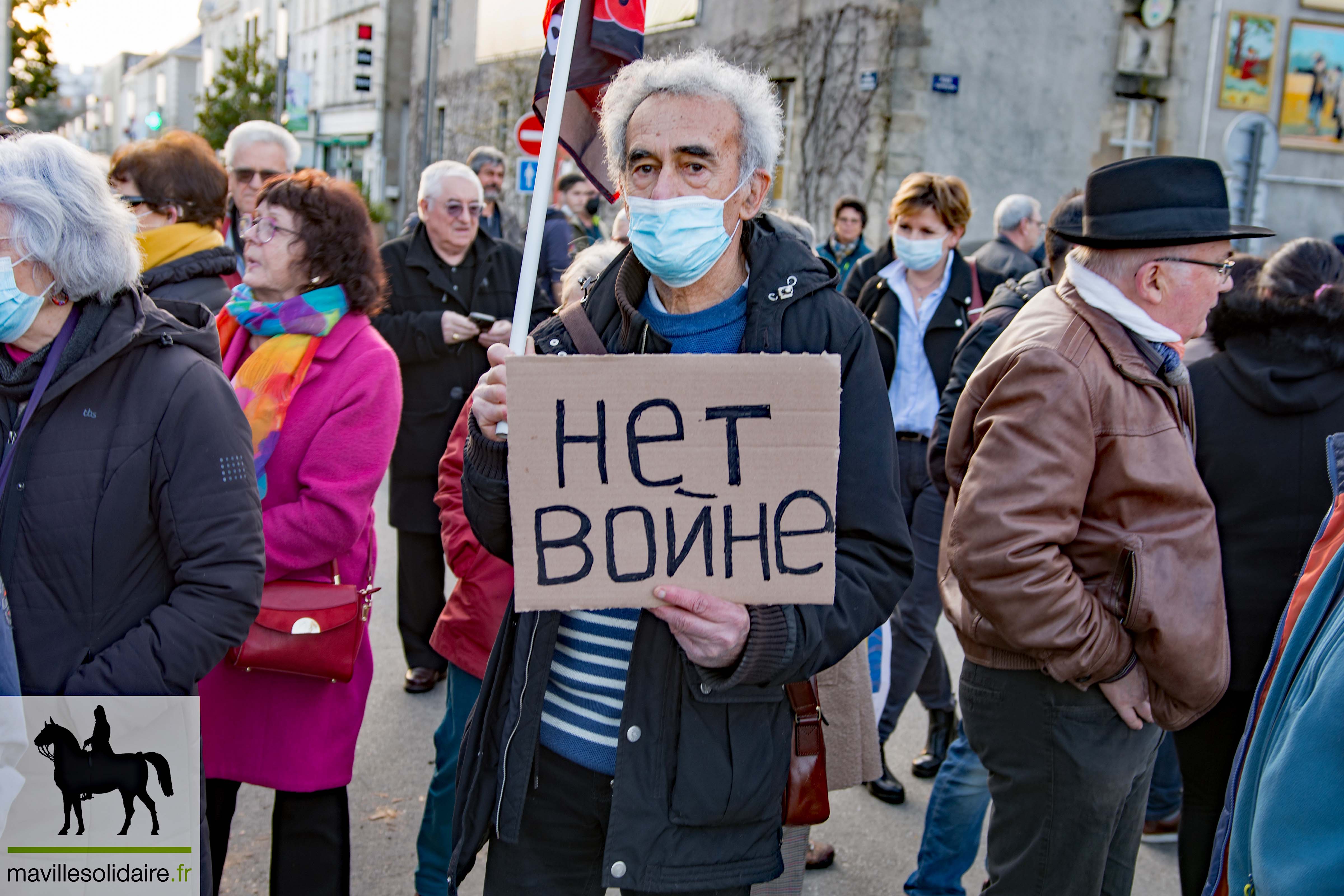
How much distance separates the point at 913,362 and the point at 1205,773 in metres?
2.31

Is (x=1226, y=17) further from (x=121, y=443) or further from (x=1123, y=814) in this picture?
(x=121, y=443)

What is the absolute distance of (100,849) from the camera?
221 cm

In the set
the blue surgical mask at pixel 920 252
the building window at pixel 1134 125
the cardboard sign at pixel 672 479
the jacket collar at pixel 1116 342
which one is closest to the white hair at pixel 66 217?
the cardboard sign at pixel 672 479

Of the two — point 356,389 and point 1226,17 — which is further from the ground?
point 1226,17

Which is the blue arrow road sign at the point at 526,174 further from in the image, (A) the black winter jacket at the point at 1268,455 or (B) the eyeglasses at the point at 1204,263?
(B) the eyeglasses at the point at 1204,263

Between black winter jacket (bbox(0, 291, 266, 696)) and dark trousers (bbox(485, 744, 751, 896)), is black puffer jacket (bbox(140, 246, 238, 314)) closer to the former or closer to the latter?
black winter jacket (bbox(0, 291, 266, 696))

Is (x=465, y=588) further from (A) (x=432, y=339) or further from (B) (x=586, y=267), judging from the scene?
(A) (x=432, y=339)

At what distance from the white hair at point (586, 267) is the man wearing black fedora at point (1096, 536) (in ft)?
3.12

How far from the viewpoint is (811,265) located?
83.6 inches

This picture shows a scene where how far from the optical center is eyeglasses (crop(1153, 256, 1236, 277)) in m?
2.48

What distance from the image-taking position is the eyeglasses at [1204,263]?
97.6 inches

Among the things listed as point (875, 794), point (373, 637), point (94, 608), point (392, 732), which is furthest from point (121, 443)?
point (373, 637)

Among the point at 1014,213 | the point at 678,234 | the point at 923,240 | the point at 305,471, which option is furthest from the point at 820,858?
the point at 1014,213

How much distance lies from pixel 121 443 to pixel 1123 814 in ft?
7.59
